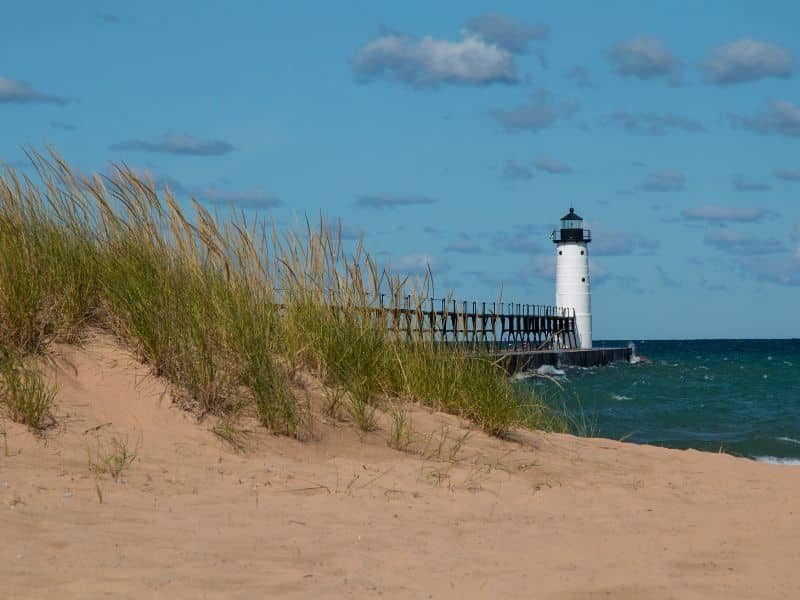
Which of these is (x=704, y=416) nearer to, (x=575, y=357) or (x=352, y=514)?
(x=352, y=514)

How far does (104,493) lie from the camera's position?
436 centimetres

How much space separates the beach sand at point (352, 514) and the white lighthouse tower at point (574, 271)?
37.6 metres

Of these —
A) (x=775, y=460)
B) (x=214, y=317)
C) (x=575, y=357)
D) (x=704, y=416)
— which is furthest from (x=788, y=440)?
(x=575, y=357)

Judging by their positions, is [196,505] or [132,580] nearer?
[132,580]

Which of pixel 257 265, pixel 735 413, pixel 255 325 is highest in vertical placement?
pixel 257 265

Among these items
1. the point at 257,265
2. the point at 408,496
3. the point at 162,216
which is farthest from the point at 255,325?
the point at 408,496

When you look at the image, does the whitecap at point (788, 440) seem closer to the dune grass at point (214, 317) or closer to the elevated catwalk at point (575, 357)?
the dune grass at point (214, 317)

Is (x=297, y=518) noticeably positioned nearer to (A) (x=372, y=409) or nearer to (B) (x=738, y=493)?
(A) (x=372, y=409)

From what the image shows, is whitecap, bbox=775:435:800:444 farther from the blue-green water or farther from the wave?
the wave

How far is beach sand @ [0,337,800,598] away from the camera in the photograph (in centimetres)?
341

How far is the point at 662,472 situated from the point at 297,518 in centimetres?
305

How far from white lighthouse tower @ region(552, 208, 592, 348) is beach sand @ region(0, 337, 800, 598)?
37578 mm

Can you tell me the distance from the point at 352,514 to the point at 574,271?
4075 centimetres

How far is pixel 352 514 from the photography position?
176 inches
